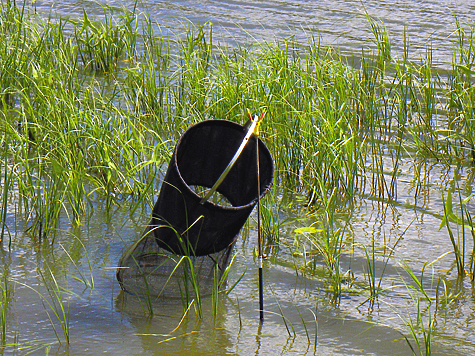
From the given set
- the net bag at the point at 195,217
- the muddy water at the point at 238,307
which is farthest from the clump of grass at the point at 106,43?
the net bag at the point at 195,217

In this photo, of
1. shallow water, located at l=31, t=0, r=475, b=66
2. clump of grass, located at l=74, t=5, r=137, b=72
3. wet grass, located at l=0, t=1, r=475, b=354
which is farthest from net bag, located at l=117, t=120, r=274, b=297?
shallow water, located at l=31, t=0, r=475, b=66

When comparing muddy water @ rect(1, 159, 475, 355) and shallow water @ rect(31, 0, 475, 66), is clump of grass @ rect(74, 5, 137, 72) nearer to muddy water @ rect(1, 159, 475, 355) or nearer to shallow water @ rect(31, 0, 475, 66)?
shallow water @ rect(31, 0, 475, 66)

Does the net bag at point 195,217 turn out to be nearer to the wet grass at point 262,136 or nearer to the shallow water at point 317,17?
the wet grass at point 262,136

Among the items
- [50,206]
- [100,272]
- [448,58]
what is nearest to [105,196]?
[50,206]

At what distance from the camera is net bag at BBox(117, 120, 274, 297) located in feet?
7.79

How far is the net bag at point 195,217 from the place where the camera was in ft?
7.79

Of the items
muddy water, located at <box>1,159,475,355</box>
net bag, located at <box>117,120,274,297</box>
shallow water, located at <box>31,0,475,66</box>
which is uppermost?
shallow water, located at <box>31,0,475,66</box>

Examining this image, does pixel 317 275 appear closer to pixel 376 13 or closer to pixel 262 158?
pixel 262 158

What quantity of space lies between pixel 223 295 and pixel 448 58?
4882mm

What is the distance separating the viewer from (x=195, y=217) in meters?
2.38

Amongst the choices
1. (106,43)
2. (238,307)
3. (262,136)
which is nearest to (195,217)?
(238,307)

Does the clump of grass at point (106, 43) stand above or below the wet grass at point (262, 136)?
above

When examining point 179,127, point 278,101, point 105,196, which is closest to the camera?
point 105,196

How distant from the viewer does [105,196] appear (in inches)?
135
